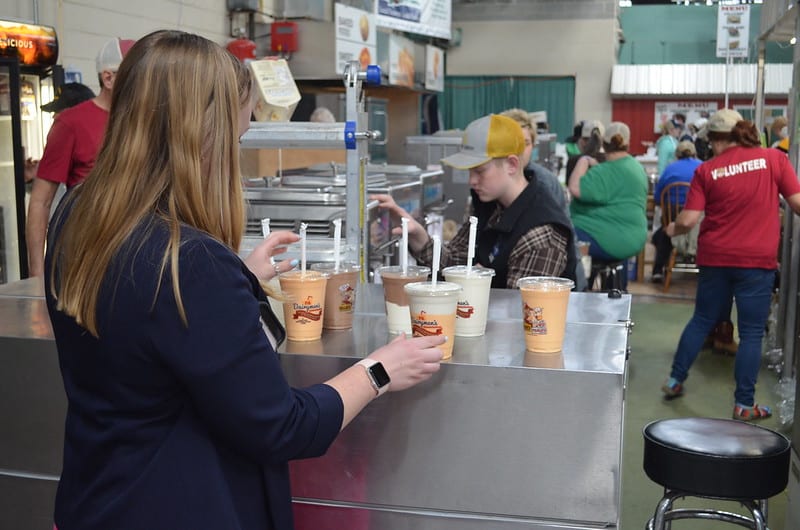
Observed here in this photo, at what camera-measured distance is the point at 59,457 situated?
2.02 m

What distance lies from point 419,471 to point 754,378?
3363 millimetres

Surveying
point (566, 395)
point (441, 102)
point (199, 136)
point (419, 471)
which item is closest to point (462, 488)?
point (419, 471)

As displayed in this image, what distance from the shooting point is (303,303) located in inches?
75.0

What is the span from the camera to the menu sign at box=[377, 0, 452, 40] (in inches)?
351

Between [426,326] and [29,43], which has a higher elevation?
[29,43]

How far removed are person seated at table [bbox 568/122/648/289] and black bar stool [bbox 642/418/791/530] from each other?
343cm

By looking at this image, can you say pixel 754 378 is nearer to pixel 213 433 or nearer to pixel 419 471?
pixel 419 471

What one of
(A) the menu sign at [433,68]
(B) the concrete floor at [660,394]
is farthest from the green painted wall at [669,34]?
(B) the concrete floor at [660,394]

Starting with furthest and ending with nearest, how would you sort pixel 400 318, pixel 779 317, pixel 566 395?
1. pixel 779 317
2. pixel 400 318
3. pixel 566 395


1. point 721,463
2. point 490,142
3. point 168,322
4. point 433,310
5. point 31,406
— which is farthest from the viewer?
point 490,142

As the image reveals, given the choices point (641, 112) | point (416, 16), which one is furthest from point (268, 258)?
point (641, 112)

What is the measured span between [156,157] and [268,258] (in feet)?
2.13

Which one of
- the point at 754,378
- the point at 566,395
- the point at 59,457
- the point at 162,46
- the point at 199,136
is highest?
the point at 162,46

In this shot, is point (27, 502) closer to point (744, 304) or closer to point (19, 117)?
point (19, 117)
